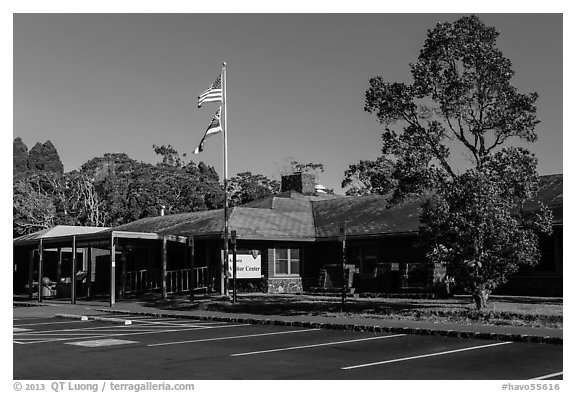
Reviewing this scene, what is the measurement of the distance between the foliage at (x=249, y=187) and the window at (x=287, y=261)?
31.7m

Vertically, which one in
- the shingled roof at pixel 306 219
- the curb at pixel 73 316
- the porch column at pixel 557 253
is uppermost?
the shingled roof at pixel 306 219

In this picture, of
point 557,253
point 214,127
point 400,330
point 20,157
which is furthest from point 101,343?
point 20,157

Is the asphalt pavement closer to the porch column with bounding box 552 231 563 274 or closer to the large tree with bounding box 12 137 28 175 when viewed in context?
the porch column with bounding box 552 231 563 274

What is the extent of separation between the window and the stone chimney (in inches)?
295

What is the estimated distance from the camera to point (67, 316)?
2311 cm

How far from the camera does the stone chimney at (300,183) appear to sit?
4066cm

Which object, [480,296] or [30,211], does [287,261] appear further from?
[30,211]

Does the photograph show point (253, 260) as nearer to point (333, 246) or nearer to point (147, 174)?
point (333, 246)

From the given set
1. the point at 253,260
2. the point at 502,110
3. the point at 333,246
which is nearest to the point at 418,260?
the point at 333,246

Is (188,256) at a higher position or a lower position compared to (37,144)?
lower

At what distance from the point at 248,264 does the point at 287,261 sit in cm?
215

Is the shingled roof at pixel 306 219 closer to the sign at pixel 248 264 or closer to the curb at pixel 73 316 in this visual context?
the sign at pixel 248 264

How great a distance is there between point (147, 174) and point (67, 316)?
39.0 metres

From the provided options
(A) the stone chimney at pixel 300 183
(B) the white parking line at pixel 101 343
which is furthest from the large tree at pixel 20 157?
(B) the white parking line at pixel 101 343
